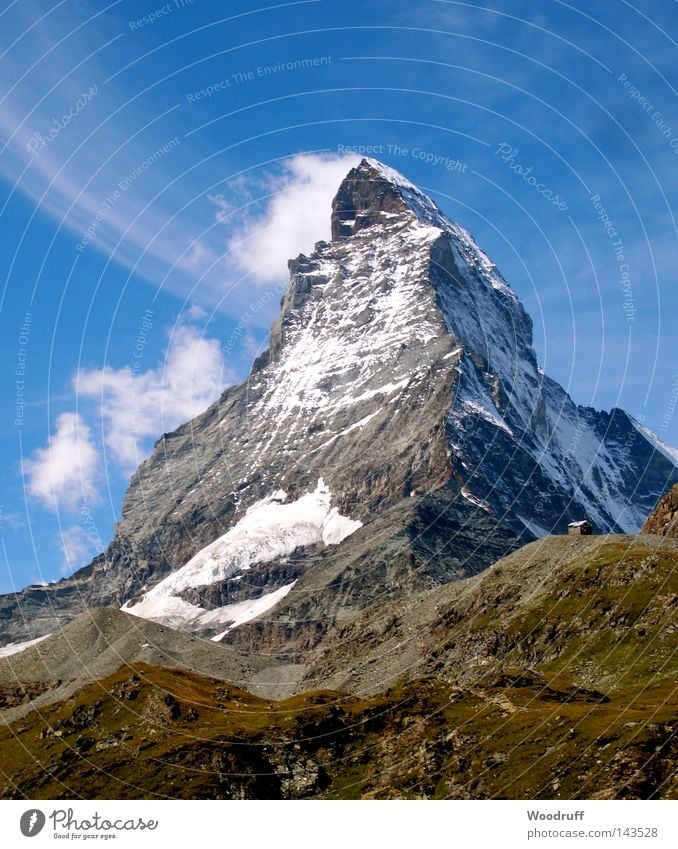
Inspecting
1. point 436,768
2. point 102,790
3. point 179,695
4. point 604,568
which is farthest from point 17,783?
point 604,568

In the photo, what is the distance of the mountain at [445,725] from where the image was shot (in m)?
121

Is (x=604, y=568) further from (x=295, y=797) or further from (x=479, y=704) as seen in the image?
(x=295, y=797)

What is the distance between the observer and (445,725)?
138 metres

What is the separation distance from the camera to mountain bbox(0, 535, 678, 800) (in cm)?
12062
